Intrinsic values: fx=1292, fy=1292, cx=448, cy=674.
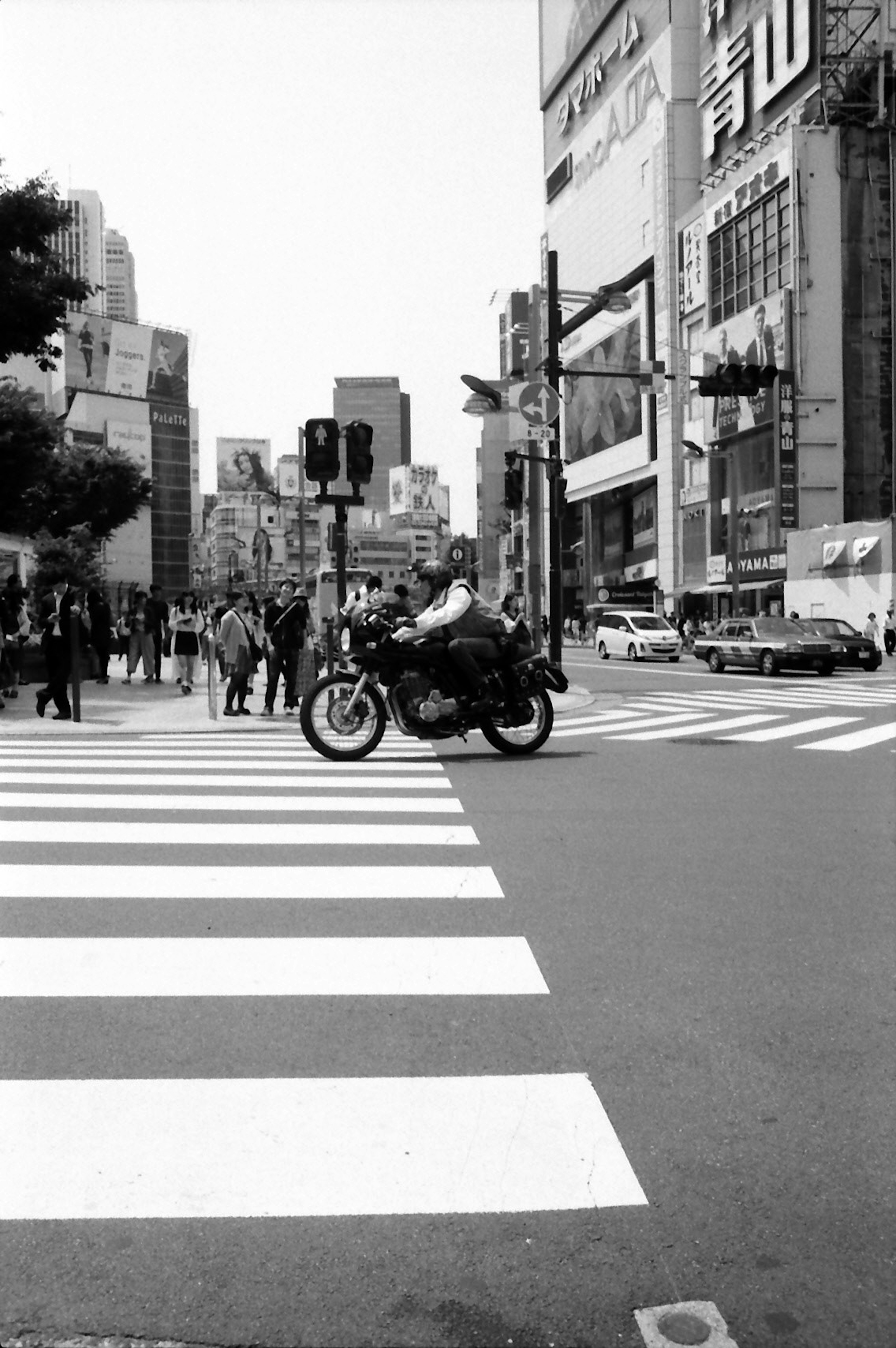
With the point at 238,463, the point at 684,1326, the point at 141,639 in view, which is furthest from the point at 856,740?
the point at 238,463

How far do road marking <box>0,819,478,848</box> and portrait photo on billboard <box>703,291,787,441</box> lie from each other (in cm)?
5252

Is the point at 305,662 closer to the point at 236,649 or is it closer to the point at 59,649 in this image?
the point at 236,649

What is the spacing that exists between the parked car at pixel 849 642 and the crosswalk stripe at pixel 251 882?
24.6 meters

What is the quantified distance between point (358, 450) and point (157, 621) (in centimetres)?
835

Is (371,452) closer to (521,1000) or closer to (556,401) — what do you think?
(556,401)

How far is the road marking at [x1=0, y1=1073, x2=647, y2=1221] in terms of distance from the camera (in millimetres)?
2910

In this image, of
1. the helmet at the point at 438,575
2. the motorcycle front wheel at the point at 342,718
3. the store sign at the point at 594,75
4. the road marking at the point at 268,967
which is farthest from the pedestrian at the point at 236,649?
the store sign at the point at 594,75

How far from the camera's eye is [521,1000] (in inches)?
174

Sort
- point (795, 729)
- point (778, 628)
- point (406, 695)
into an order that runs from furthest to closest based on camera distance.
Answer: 1. point (778, 628)
2. point (795, 729)
3. point (406, 695)

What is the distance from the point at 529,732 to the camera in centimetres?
1193

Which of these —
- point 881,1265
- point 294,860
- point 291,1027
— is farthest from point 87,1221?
point 294,860

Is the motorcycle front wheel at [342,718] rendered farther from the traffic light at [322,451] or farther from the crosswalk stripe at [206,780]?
A: the traffic light at [322,451]

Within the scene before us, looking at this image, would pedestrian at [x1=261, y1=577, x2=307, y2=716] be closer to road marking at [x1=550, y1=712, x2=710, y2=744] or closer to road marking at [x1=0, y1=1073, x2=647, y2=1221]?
road marking at [x1=550, y1=712, x2=710, y2=744]

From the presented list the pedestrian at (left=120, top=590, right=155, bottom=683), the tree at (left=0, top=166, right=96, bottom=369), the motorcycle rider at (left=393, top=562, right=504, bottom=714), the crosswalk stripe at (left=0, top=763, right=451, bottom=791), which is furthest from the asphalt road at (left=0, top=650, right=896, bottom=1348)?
the tree at (left=0, top=166, right=96, bottom=369)
